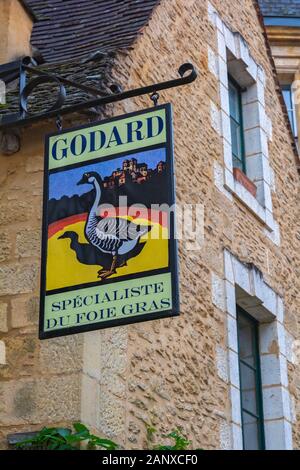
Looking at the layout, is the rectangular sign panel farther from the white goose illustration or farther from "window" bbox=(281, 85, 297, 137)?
"window" bbox=(281, 85, 297, 137)

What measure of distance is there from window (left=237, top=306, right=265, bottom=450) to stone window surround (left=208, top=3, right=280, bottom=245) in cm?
93

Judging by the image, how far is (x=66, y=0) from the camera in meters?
9.52

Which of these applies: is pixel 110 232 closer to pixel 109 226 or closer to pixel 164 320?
pixel 109 226

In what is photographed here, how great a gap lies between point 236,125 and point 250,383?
2.52 meters

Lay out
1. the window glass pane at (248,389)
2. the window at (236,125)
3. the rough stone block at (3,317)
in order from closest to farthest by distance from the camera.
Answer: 1. the rough stone block at (3,317)
2. the window glass pane at (248,389)
3. the window at (236,125)

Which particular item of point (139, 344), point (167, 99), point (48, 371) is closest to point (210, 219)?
point (167, 99)

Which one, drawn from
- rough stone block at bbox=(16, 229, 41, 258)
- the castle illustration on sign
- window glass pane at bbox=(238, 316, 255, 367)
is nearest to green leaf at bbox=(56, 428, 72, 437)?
rough stone block at bbox=(16, 229, 41, 258)

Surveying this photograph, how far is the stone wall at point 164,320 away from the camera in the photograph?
6945 millimetres

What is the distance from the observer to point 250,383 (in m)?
9.27

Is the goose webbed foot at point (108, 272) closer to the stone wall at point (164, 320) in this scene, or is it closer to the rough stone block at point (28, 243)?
the stone wall at point (164, 320)

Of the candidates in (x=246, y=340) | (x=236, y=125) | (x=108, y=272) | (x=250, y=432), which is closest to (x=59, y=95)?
(x=108, y=272)

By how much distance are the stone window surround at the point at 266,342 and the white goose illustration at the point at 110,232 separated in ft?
7.67

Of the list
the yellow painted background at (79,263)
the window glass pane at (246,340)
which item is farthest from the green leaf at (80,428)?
the window glass pane at (246,340)
